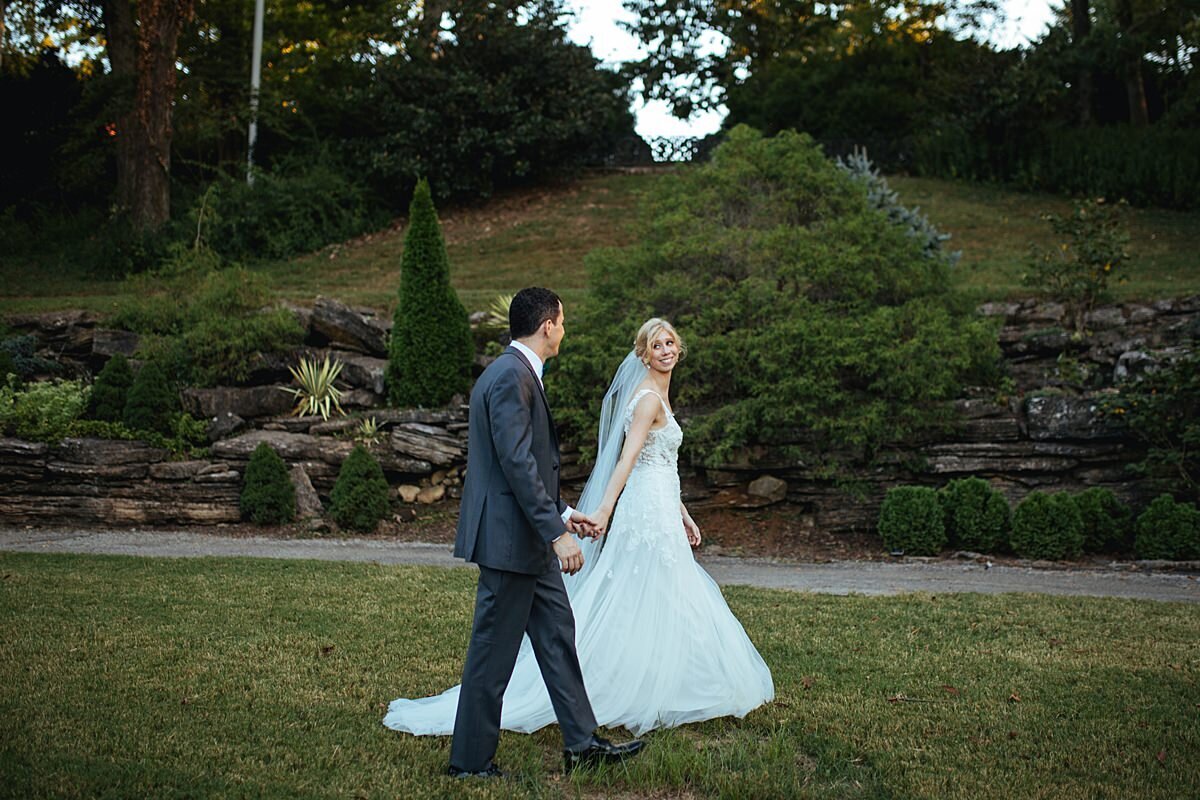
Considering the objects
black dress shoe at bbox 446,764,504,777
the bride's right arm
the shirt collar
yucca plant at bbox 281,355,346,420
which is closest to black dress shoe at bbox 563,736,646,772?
black dress shoe at bbox 446,764,504,777

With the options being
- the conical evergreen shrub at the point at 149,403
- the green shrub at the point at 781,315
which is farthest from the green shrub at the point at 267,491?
the green shrub at the point at 781,315

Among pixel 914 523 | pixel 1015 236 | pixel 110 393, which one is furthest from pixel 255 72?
pixel 914 523

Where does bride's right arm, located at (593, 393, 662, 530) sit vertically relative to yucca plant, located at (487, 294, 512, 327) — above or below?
below

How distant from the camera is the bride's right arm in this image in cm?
509

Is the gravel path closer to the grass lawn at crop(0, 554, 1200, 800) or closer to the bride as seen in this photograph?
the grass lawn at crop(0, 554, 1200, 800)

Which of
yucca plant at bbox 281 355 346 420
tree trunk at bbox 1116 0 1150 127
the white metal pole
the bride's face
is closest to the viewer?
the bride's face

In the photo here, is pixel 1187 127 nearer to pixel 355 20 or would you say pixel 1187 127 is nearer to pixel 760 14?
pixel 760 14

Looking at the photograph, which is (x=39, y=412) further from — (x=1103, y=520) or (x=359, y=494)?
(x=1103, y=520)

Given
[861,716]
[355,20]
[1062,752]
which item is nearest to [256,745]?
[861,716]

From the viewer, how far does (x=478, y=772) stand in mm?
4328

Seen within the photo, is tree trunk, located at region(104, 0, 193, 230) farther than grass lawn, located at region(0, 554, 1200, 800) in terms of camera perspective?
Yes

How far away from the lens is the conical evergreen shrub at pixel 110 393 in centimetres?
1337

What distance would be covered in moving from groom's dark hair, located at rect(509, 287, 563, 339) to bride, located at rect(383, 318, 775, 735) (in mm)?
917

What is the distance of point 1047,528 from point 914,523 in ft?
4.42
